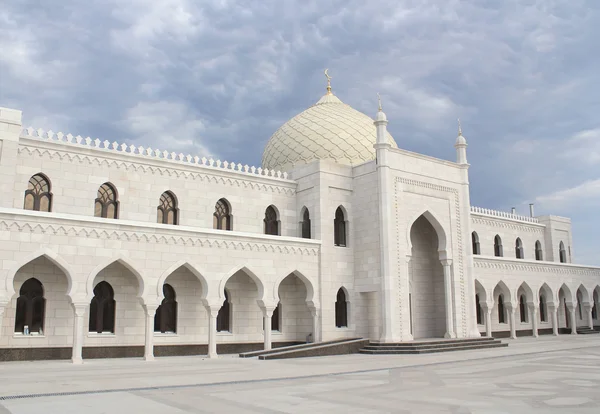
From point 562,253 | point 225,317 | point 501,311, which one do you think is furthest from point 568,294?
point 225,317

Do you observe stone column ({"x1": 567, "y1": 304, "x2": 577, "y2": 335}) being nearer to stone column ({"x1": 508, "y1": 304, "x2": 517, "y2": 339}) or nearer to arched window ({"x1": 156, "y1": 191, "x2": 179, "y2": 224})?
stone column ({"x1": 508, "y1": 304, "x2": 517, "y2": 339})

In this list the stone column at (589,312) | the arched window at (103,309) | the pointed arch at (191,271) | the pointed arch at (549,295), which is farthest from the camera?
the stone column at (589,312)

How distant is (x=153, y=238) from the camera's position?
55.1 ft

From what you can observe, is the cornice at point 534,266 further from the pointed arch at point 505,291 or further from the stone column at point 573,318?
the stone column at point 573,318

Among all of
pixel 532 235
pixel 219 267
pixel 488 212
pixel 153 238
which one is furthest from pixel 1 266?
pixel 532 235

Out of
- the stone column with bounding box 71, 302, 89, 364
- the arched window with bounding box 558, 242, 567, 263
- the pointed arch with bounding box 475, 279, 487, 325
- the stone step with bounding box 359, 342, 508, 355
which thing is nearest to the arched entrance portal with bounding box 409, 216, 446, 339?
the stone step with bounding box 359, 342, 508, 355

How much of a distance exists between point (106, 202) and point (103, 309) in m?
3.37

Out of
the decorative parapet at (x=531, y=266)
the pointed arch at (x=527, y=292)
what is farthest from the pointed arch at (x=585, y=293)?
the pointed arch at (x=527, y=292)

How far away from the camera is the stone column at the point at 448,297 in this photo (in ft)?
71.1

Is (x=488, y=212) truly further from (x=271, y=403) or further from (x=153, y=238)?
(x=271, y=403)

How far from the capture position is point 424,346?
62.2 ft

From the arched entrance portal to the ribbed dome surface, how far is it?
3.92 meters

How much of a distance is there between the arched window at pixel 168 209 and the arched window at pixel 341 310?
6.37m

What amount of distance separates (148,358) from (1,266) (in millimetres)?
4438
